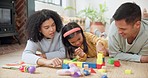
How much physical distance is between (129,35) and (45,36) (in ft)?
1.84

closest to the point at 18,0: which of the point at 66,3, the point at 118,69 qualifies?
the point at 66,3

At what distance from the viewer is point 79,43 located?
160 cm

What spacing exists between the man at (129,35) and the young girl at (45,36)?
368 millimetres

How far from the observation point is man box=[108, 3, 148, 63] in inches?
55.4

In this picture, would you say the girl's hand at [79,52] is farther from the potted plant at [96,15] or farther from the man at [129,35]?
the potted plant at [96,15]

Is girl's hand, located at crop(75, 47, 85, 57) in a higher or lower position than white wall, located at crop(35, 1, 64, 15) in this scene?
lower

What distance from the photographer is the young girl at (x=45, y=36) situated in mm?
1599

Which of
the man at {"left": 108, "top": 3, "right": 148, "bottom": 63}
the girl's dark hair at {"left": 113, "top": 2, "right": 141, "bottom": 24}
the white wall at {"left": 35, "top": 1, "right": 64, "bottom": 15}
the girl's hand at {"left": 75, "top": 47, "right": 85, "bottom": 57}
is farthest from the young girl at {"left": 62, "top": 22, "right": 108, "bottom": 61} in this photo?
the white wall at {"left": 35, "top": 1, "right": 64, "bottom": 15}

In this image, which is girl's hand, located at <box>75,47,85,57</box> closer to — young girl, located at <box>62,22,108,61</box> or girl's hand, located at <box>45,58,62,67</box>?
young girl, located at <box>62,22,108,61</box>

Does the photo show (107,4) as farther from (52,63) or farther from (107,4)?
(52,63)

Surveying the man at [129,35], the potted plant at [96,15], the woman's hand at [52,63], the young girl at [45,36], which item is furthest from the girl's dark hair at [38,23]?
the potted plant at [96,15]

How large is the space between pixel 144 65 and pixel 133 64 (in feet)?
0.21

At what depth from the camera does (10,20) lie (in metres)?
2.88

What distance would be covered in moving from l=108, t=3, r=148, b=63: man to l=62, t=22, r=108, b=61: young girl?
0.47 feet
